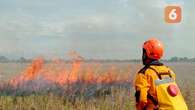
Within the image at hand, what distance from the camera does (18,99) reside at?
14.3 m

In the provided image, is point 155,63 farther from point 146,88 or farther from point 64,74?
point 64,74

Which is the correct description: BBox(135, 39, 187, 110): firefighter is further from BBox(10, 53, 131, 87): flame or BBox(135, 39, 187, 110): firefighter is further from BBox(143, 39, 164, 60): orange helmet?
BBox(10, 53, 131, 87): flame

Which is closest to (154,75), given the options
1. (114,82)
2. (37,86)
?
(37,86)

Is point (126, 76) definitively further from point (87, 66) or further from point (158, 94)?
point (158, 94)

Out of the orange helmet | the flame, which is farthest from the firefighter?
the flame

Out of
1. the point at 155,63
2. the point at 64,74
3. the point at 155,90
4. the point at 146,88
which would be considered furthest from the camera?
the point at 64,74

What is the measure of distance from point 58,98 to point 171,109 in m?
8.66

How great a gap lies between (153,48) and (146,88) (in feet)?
2.31

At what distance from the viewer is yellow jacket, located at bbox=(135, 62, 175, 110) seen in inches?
253

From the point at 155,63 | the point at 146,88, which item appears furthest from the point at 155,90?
the point at 155,63

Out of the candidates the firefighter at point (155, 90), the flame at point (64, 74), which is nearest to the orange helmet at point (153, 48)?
the firefighter at point (155, 90)

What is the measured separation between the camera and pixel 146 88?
6434mm

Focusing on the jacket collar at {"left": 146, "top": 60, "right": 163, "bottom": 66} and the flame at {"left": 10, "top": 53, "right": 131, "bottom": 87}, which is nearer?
the jacket collar at {"left": 146, "top": 60, "right": 163, "bottom": 66}

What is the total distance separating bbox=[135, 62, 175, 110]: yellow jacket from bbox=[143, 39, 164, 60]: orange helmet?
22 centimetres
